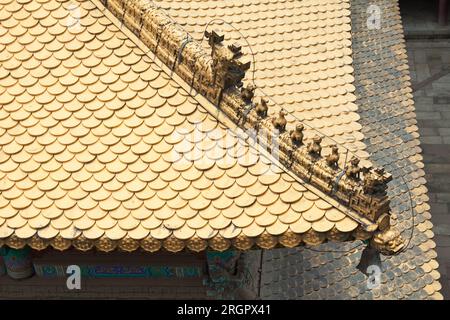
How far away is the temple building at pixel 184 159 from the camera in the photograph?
40.3 ft

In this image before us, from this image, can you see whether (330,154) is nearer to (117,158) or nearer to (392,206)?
(117,158)

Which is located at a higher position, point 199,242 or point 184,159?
point 184,159

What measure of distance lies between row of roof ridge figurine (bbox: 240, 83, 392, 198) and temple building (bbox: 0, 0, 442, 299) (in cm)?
2

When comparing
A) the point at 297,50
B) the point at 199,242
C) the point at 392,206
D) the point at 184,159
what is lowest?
the point at 199,242

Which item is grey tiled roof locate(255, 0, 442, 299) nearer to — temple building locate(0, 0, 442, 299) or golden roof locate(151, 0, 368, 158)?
temple building locate(0, 0, 442, 299)

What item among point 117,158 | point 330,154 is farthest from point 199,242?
point 330,154

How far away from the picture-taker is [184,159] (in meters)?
12.9

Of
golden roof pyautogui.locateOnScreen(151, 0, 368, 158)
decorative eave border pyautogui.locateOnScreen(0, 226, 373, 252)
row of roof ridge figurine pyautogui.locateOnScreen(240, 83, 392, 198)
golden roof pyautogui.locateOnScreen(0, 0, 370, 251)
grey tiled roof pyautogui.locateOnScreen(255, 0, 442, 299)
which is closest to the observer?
row of roof ridge figurine pyautogui.locateOnScreen(240, 83, 392, 198)

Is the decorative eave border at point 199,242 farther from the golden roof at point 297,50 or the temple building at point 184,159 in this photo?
the golden roof at point 297,50

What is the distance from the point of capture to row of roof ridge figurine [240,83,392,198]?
11.9 meters

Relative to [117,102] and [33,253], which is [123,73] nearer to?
Answer: [117,102]

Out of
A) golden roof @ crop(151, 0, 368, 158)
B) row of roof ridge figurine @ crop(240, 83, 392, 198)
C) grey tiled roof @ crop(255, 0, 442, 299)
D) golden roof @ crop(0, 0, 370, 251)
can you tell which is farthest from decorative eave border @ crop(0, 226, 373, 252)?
grey tiled roof @ crop(255, 0, 442, 299)

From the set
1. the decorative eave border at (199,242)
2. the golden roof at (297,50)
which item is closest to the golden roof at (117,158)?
the decorative eave border at (199,242)

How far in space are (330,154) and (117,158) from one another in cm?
325
